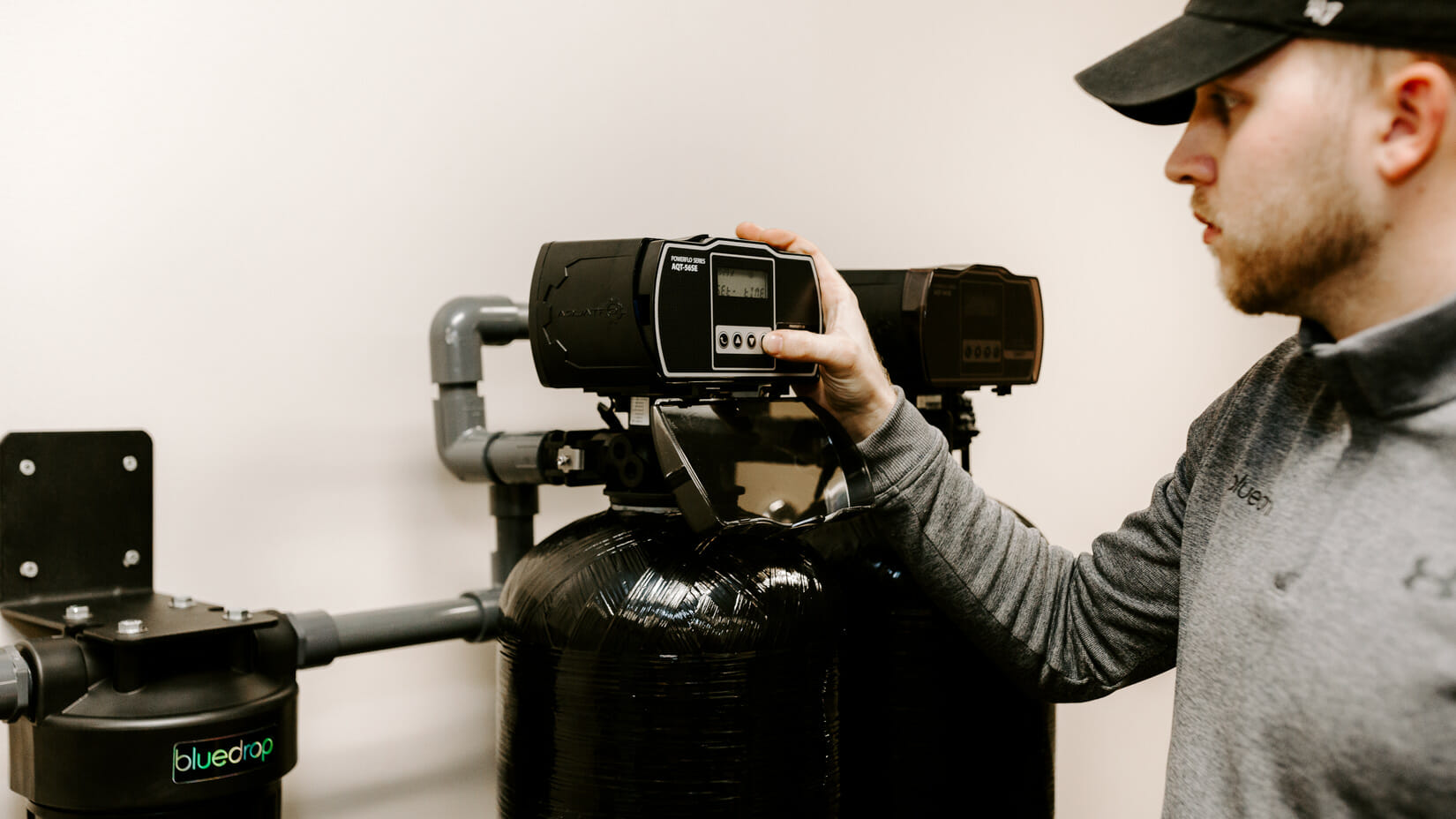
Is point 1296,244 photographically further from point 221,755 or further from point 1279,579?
point 221,755

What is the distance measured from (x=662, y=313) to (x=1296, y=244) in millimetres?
441

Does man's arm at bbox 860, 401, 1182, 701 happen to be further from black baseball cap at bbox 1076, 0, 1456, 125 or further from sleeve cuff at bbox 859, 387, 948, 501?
black baseball cap at bbox 1076, 0, 1456, 125

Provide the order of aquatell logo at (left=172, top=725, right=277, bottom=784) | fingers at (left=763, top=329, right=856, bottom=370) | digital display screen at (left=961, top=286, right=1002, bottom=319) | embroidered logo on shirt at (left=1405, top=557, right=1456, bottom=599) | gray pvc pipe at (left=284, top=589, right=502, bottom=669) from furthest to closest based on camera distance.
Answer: digital display screen at (left=961, top=286, right=1002, bottom=319)
gray pvc pipe at (left=284, top=589, right=502, bottom=669)
fingers at (left=763, top=329, right=856, bottom=370)
aquatell logo at (left=172, top=725, right=277, bottom=784)
embroidered logo on shirt at (left=1405, top=557, right=1456, bottom=599)

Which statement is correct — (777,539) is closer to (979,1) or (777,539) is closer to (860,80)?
(860,80)

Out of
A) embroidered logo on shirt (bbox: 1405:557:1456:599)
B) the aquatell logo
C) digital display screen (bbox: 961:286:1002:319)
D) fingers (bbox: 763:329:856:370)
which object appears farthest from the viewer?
digital display screen (bbox: 961:286:1002:319)

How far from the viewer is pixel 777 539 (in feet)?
3.24

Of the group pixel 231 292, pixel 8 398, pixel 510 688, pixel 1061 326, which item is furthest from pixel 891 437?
pixel 1061 326

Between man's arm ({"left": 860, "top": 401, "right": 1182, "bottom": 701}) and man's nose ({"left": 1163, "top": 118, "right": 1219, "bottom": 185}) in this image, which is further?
man's arm ({"left": 860, "top": 401, "right": 1182, "bottom": 701})

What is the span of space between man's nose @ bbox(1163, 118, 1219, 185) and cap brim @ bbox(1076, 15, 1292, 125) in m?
0.03

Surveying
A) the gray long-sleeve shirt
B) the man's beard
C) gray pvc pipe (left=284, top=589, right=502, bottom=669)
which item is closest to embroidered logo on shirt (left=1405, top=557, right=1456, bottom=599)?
the gray long-sleeve shirt

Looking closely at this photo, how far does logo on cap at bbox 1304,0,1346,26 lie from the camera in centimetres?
70

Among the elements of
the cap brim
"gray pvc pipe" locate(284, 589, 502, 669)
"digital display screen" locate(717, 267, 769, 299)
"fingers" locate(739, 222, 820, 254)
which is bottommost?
"gray pvc pipe" locate(284, 589, 502, 669)

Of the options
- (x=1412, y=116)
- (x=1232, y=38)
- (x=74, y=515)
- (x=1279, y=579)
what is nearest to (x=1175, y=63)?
(x=1232, y=38)

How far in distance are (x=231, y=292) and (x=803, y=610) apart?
64 centimetres
